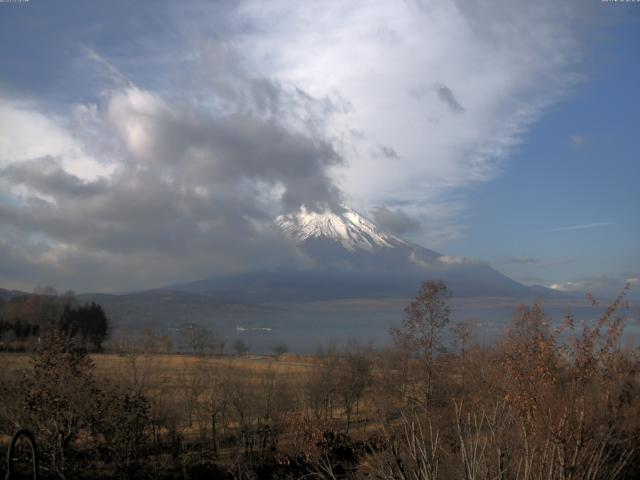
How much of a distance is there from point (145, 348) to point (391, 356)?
15.2 meters

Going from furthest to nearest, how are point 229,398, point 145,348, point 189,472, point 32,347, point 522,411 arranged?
point 145,348 < point 229,398 < point 189,472 < point 32,347 < point 522,411

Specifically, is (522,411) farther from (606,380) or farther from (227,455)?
(227,455)

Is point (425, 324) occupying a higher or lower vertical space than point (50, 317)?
lower

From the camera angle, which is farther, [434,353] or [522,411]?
[434,353]

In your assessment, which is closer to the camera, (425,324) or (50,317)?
(425,324)

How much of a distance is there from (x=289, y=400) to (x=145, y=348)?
8.16m

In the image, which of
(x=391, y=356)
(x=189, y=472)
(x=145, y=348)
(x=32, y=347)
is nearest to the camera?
(x=32, y=347)

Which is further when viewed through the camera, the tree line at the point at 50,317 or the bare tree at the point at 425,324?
the tree line at the point at 50,317

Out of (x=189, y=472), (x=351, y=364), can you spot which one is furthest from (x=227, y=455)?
(x=351, y=364)

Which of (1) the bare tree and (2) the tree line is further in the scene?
(2) the tree line

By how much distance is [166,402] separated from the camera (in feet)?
94.8

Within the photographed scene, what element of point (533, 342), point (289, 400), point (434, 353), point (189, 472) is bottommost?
point (189, 472)

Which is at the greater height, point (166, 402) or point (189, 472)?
point (166, 402)

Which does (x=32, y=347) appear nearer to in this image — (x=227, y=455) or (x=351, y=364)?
(x=227, y=455)
